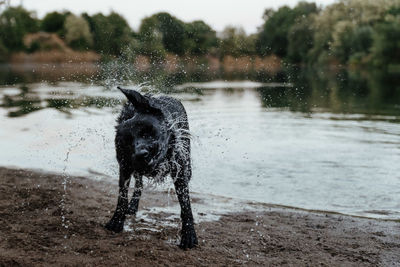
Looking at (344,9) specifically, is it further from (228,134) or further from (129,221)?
(129,221)

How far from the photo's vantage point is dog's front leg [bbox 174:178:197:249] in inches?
237

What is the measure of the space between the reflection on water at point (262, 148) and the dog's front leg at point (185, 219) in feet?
2.61

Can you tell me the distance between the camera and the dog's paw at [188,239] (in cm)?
597

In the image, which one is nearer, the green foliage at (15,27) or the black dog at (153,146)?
the black dog at (153,146)

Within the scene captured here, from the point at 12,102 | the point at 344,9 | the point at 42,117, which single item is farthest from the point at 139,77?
the point at 344,9

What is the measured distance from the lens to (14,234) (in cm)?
593

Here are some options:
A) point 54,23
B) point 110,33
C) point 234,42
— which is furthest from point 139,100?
point 54,23

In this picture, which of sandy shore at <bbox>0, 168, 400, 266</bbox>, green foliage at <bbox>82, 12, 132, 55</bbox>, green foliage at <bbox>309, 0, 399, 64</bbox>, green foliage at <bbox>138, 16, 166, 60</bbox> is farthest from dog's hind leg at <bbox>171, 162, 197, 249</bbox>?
green foliage at <bbox>309, 0, 399, 64</bbox>

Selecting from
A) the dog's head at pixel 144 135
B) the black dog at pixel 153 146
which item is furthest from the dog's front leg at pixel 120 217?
the dog's head at pixel 144 135

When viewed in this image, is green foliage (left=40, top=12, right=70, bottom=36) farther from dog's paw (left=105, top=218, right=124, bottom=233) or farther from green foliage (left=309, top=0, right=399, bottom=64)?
green foliage (left=309, top=0, right=399, bottom=64)

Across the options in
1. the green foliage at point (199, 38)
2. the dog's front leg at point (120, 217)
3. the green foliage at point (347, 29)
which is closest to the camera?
the dog's front leg at point (120, 217)

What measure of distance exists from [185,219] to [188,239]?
1.01 feet

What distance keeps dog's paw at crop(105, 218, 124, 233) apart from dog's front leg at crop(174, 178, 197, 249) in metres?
0.94

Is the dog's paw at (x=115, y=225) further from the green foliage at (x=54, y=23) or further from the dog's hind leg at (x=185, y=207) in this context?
the green foliage at (x=54, y=23)
